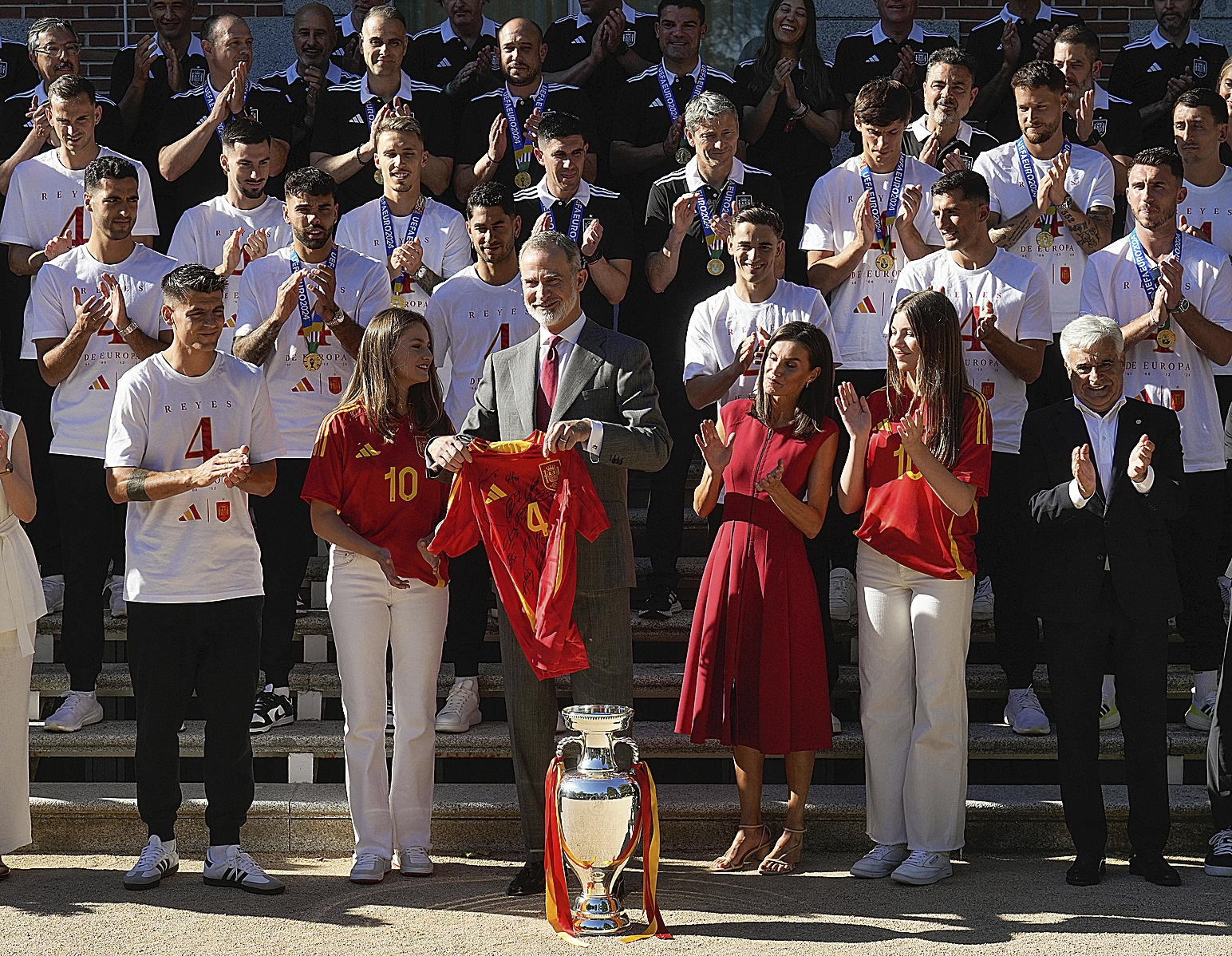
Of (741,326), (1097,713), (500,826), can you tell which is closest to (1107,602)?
(1097,713)

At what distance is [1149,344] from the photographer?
6.70 m

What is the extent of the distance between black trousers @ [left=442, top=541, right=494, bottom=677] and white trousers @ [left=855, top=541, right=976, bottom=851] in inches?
67.7

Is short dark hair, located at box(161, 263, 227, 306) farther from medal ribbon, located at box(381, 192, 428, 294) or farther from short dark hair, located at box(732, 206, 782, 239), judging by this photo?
short dark hair, located at box(732, 206, 782, 239)

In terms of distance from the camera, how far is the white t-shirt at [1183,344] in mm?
6660

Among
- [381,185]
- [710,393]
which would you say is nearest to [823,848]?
[710,393]

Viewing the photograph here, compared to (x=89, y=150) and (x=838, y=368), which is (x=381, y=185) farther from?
(x=838, y=368)

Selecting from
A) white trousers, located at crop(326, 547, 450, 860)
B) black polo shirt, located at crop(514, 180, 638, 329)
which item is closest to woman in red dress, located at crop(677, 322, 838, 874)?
white trousers, located at crop(326, 547, 450, 860)

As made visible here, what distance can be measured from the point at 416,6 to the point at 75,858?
21.5 feet

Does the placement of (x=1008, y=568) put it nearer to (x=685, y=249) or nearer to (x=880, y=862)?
(x=880, y=862)

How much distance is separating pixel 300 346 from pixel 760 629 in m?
2.45

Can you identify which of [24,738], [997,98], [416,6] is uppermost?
[416,6]

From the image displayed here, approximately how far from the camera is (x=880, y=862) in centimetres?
576

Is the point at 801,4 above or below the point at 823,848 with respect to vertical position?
above

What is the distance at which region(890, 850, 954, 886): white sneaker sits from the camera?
18.4ft
